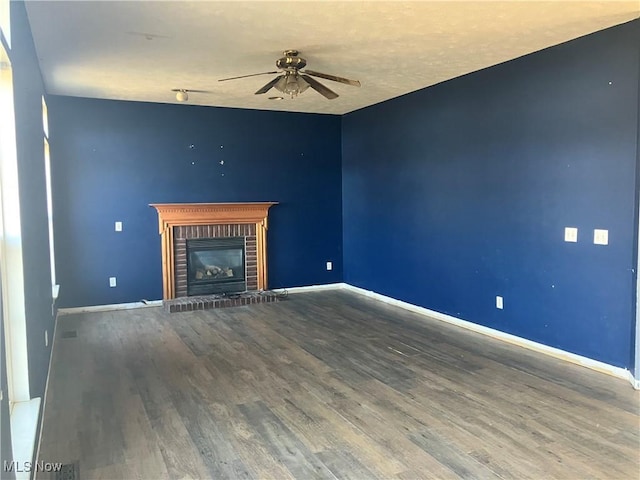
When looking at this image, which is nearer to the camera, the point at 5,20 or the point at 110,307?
the point at 5,20

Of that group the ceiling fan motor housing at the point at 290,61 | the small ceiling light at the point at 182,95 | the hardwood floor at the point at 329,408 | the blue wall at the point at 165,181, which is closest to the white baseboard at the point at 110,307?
the blue wall at the point at 165,181

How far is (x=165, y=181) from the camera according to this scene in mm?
6426

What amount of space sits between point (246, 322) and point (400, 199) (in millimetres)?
2370

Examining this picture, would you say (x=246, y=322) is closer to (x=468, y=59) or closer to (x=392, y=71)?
(x=392, y=71)

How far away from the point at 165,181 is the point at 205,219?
0.69m

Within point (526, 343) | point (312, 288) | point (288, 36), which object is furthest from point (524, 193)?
point (312, 288)

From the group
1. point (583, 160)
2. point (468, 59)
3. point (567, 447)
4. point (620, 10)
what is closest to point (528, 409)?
point (567, 447)

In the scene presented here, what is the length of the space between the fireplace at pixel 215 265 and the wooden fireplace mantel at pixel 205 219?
0.75 feet

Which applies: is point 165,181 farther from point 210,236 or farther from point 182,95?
point 182,95

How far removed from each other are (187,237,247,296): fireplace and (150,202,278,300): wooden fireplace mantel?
0.23 m

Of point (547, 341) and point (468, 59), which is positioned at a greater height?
point (468, 59)

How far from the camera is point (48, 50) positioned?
13.2 ft

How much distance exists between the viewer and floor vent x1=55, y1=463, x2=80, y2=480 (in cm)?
244

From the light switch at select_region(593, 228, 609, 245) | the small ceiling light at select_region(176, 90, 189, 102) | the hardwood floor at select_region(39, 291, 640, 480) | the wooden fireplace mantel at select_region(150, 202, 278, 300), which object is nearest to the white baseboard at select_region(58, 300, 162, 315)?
the wooden fireplace mantel at select_region(150, 202, 278, 300)
